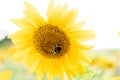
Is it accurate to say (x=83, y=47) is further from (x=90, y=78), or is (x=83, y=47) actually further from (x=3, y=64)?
(x=3, y=64)

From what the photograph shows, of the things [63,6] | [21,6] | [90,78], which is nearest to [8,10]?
[21,6]

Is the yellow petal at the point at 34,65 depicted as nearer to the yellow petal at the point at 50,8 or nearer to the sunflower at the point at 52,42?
the sunflower at the point at 52,42

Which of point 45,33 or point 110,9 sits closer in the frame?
point 45,33

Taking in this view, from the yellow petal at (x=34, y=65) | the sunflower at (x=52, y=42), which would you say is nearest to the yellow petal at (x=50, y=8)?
the sunflower at (x=52, y=42)

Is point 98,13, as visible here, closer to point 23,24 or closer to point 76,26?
point 76,26

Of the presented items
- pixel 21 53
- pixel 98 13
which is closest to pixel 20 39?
pixel 21 53
